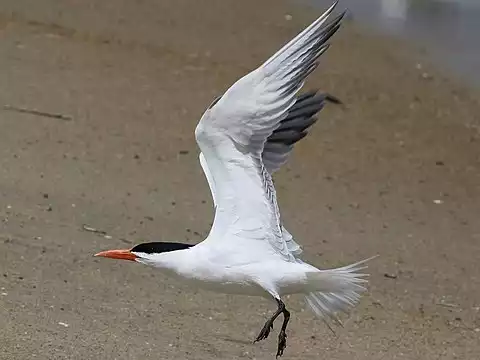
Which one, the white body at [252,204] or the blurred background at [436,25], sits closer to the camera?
the white body at [252,204]

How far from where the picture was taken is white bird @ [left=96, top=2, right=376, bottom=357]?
15.4 ft

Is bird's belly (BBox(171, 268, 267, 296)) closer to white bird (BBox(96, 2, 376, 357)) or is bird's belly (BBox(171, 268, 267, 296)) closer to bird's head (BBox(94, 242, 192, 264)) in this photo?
white bird (BBox(96, 2, 376, 357))

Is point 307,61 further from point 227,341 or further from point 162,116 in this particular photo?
point 162,116

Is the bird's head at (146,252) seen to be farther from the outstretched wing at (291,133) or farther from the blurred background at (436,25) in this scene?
the blurred background at (436,25)

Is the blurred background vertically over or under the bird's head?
under

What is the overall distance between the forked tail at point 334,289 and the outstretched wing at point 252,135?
189 millimetres

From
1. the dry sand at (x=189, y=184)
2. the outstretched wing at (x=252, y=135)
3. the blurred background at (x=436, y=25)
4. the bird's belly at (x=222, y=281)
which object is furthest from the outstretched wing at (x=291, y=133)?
the blurred background at (x=436, y=25)

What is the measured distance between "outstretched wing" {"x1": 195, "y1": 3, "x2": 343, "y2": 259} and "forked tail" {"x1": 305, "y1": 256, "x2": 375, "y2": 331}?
0.19m

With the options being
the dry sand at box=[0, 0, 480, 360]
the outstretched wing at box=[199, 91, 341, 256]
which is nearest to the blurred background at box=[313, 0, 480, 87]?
the dry sand at box=[0, 0, 480, 360]

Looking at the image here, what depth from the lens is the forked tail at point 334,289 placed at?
15.5ft

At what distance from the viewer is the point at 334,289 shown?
4809 millimetres

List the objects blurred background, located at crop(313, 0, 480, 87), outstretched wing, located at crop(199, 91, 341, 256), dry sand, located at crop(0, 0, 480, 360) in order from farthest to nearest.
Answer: blurred background, located at crop(313, 0, 480, 87) → dry sand, located at crop(0, 0, 480, 360) → outstretched wing, located at crop(199, 91, 341, 256)

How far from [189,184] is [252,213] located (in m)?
3.22

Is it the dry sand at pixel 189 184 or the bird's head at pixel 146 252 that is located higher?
the bird's head at pixel 146 252
